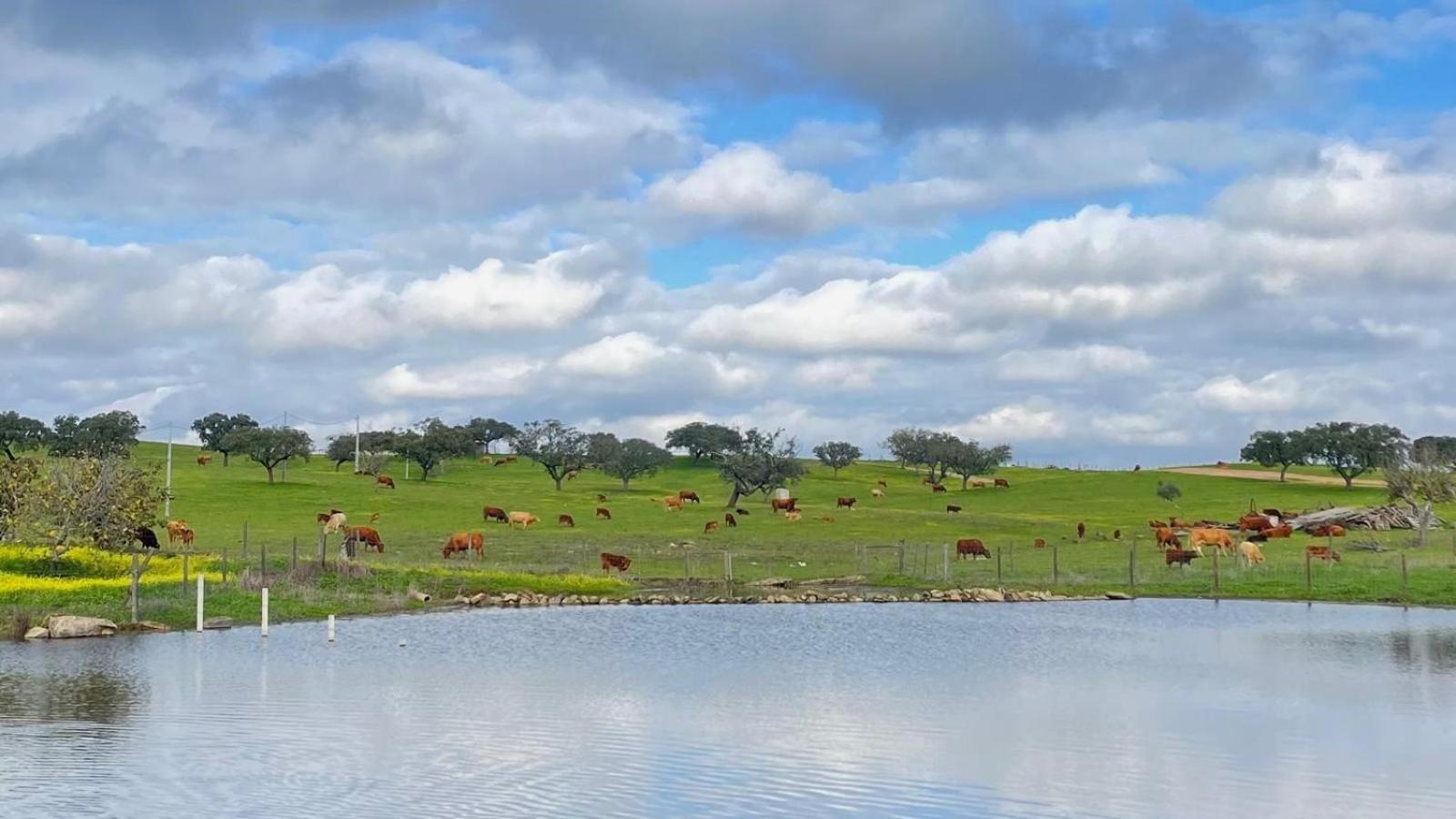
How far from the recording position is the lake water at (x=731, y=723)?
21656 mm

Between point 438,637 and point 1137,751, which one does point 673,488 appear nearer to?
point 438,637

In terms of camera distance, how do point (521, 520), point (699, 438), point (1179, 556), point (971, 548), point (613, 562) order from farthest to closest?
point (699, 438)
point (521, 520)
point (971, 548)
point (1179, 556)
point (613, 562)

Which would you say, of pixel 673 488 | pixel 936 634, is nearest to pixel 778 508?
pixel 673 488

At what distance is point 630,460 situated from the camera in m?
137

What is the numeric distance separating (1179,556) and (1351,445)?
263 ft

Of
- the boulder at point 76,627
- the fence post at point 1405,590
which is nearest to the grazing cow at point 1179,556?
A: the fence post at point 1405,590

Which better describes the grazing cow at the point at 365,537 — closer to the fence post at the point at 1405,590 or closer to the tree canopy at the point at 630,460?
the fence post at the point at 1405,590

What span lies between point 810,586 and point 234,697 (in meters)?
38.3

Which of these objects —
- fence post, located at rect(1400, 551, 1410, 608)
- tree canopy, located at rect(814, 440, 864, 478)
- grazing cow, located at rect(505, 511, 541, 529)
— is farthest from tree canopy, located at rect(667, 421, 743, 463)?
fence post, located at rect(1400, 551, 1410, 608)

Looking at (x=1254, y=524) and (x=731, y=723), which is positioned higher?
(x=1254, y=524)

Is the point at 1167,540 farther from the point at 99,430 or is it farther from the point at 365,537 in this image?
the point at 99,430

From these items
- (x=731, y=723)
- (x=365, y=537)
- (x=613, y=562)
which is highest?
(x=365, y=537)

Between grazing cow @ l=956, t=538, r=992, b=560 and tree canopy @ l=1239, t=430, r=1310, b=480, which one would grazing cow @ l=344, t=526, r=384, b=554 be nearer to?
grazing cow @ l=956, t=538, r=992, b=560

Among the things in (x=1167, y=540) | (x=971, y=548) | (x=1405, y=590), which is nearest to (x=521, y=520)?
(x=971, y=548)
